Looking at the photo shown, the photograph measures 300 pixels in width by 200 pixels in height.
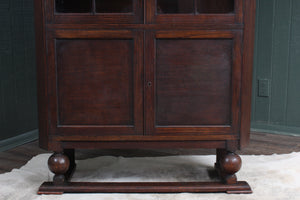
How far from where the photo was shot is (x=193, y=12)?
152 cm

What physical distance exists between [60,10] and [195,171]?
3.22ft

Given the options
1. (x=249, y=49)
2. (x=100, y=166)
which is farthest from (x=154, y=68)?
(x=100, y=166)

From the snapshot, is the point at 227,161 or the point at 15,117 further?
the point at 15,117

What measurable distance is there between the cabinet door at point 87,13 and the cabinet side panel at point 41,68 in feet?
0.12

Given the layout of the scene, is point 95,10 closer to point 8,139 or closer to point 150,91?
point 150,91

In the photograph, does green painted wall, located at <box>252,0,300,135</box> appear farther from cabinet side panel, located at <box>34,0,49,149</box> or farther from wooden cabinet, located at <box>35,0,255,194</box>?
cabinet side panel, located at <box>34,0,49,149</box>

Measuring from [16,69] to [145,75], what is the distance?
1202mm

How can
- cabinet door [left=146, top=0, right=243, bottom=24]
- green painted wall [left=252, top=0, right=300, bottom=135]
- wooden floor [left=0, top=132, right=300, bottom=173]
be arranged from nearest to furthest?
cabinet door [left=146, top=0, right=243, bottom=24]
wooden floor [left=0, top=132, right=300, bottom=173]
green painted wall [left=252, top=0, right=300, bottom=135]

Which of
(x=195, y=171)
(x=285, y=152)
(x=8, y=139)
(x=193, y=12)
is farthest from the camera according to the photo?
(x=8, y=139)

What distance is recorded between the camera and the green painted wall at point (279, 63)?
8.54 feet

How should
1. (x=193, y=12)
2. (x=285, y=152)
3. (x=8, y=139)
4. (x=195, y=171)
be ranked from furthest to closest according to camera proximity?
(x=8, y=139)
(x=285, y=152)
(x=195, y=171)
(x=193, y=12)

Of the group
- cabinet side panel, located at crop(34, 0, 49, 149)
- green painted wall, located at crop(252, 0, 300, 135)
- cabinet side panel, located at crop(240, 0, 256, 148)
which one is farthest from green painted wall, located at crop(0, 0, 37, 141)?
green painted wall, located at crop(252, 0, 300, 135)

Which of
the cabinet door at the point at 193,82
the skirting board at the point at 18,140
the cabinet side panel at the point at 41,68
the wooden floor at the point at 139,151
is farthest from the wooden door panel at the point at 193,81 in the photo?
the skirting board at the point at 18,140

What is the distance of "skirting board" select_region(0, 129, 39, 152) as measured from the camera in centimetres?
231
